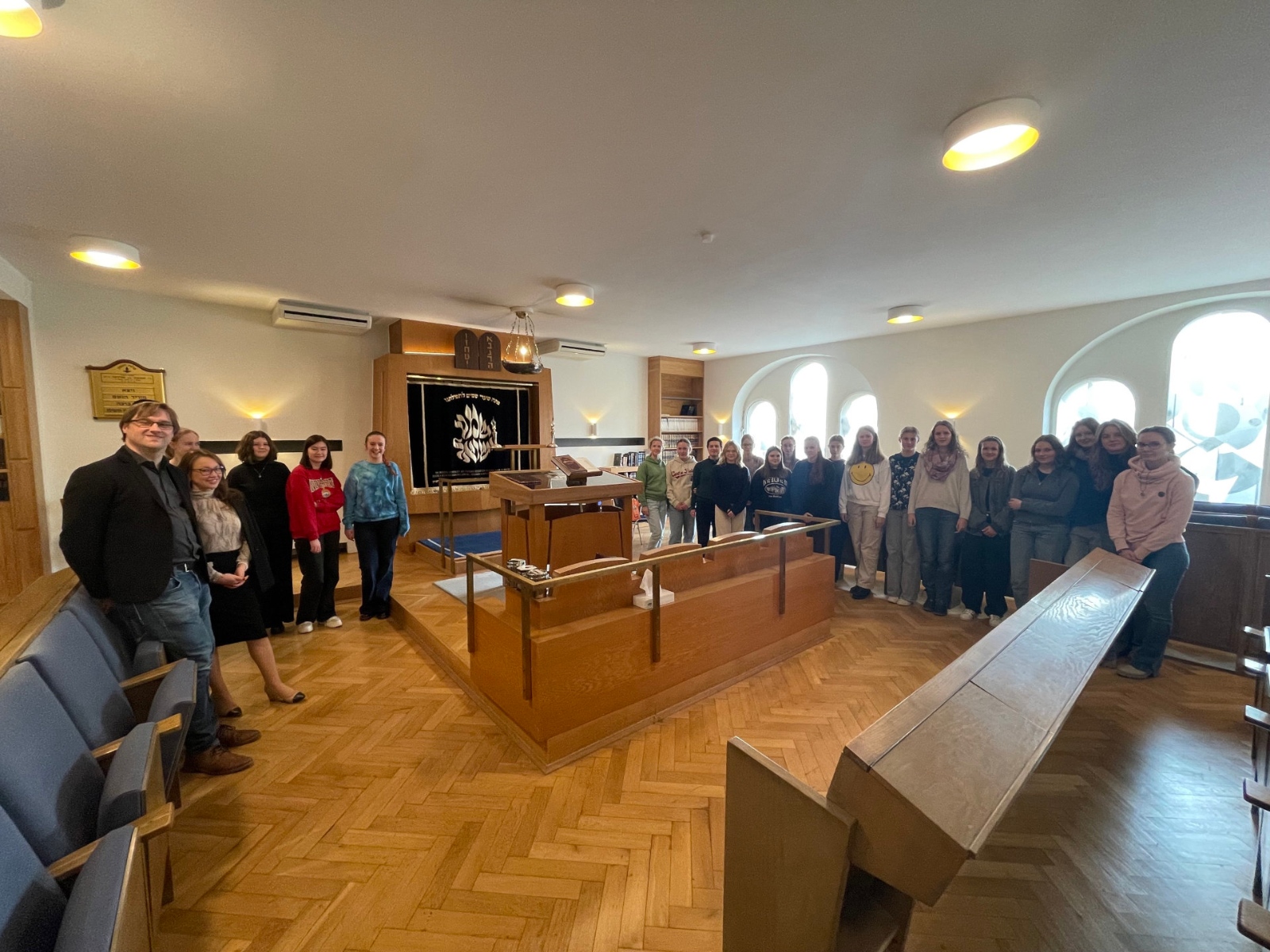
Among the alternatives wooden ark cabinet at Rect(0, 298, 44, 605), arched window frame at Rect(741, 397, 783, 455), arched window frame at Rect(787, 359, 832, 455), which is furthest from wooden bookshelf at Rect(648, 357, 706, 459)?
wooden ark cabinet at Rect(0, 298, 44, 605)

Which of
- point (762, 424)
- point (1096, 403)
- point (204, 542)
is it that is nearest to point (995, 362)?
point (1096, 403)

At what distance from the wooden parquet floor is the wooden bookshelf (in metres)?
6.00

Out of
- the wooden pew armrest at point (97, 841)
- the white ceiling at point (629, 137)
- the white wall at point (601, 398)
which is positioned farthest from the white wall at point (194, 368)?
the wooden pew armrest at point (97, 841)

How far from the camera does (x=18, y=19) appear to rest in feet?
4.37

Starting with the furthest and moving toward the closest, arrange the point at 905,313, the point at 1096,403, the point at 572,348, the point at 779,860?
1. the point at 572,348
2. the point at 1096,403
3. the point at 905,313
4. the point at 779,860

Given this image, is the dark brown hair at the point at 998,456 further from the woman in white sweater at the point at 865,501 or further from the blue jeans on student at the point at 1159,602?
the blue jeans on student at the point at 1159,602

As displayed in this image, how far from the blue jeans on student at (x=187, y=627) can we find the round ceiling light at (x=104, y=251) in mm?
2456

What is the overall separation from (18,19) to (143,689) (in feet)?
6.91

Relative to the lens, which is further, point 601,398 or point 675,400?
point 675,400

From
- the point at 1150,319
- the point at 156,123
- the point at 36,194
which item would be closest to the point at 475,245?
the point at 156,123

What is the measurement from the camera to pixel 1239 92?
1.76 m

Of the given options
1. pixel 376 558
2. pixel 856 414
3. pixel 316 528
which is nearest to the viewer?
pixel 316 528

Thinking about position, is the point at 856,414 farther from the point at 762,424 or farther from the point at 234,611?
the point at 234,611

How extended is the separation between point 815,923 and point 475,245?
360cm
